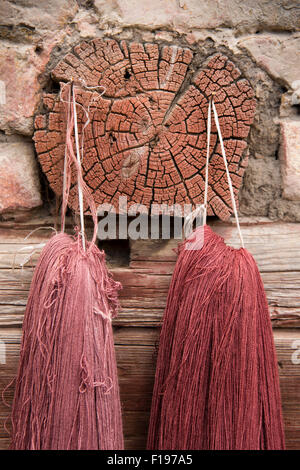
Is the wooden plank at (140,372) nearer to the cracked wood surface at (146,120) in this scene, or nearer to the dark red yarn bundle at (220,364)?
the dark red yarn bundle at (220,364)

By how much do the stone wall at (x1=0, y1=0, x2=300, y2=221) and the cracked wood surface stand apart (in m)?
0.05

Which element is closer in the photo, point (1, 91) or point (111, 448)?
point (111, 448)

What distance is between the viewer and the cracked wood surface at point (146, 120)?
3.37 ft

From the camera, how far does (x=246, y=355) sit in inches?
37.2

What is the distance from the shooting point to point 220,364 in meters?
0.94

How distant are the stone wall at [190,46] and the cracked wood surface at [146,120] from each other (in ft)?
0.16

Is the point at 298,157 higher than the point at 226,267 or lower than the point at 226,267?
higher

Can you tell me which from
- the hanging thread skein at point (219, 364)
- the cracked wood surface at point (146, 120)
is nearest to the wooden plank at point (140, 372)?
the hanging thread skein at point (219, 364)

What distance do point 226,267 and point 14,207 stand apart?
571 mm

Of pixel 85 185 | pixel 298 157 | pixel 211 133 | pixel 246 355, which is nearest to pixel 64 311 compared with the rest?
pixel 85 185

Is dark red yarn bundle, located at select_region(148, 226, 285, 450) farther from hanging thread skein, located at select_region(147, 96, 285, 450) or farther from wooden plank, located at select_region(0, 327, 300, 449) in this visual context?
wooden plank, located at select_region(0, 327, 300, 449)

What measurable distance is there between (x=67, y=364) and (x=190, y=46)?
0.83m

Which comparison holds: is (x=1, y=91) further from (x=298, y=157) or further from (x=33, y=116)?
(x=298, y=157)

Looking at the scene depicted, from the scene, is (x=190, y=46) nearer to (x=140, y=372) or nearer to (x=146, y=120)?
(x=146, y=120)
